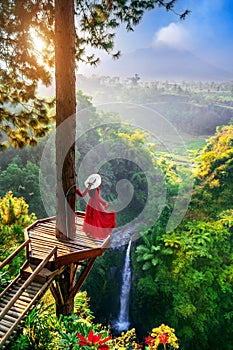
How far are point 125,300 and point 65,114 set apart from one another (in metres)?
12.8

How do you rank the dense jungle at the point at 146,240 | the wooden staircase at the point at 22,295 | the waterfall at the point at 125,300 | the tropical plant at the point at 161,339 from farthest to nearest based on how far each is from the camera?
the waterfall at the point at 125,300, the dense jungle at the point at 146,240, the tropical plant at the point at 161,339, the wooden staircase at the point at 22,295

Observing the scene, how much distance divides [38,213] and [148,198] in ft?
25.2

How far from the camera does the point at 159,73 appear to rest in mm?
183625

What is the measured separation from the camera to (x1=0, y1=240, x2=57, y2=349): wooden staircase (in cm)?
373

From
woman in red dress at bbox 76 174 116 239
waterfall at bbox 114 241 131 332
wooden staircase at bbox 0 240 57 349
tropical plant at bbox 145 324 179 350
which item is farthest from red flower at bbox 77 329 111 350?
waterfall at bbox 114 241 131 332

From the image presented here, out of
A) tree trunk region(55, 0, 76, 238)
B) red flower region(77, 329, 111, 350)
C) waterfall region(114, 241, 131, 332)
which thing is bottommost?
waterfall region(114, 241, 131, 332)

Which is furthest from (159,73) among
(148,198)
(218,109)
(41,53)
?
(41,53)

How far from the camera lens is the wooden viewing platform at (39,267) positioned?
12.6 feet

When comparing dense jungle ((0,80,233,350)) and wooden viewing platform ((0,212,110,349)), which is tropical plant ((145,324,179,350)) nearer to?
dense jungle ((0,80,233,350))

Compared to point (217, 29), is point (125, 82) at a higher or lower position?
lower

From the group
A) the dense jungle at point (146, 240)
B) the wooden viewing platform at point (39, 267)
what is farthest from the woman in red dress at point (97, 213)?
the dense jungle at point (146, 240)

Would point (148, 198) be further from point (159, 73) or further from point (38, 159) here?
point (159, 73)

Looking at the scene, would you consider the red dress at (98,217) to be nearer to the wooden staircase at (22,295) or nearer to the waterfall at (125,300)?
the wooden staircase at (22,295)

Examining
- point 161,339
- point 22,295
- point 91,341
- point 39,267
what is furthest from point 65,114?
point 161,339
